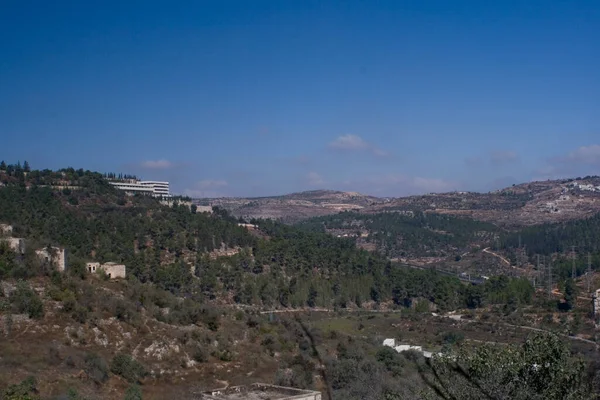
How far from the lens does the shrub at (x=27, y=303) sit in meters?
28.3

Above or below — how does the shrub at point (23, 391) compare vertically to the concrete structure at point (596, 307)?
above

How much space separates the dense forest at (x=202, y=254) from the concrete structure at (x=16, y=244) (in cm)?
802

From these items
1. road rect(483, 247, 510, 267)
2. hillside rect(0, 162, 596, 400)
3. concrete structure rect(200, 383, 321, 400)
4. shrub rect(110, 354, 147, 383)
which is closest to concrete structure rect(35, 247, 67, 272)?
hillside rect(0, 162, 596, 400)

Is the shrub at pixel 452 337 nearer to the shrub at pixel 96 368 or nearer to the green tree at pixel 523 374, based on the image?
the shrub at pixel 96 368

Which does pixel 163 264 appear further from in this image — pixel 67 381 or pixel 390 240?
pixel 390 240

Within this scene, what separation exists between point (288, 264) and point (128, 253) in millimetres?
17079

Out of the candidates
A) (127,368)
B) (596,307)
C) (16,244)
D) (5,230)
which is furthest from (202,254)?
(127,368)

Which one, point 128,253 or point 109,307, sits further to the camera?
point 128,253

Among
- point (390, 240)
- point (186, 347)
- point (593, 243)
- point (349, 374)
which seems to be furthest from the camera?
point (390, 240)

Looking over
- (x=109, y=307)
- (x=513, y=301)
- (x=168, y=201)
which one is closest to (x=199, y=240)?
(x=168, y=201)

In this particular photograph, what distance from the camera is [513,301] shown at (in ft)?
179

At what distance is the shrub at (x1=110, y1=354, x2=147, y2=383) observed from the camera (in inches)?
1012

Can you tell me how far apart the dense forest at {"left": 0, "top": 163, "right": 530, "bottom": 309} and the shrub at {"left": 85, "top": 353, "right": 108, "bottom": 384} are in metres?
20.7

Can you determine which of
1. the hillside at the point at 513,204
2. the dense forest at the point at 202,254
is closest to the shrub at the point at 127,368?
the dense forest at the point at 202,254
